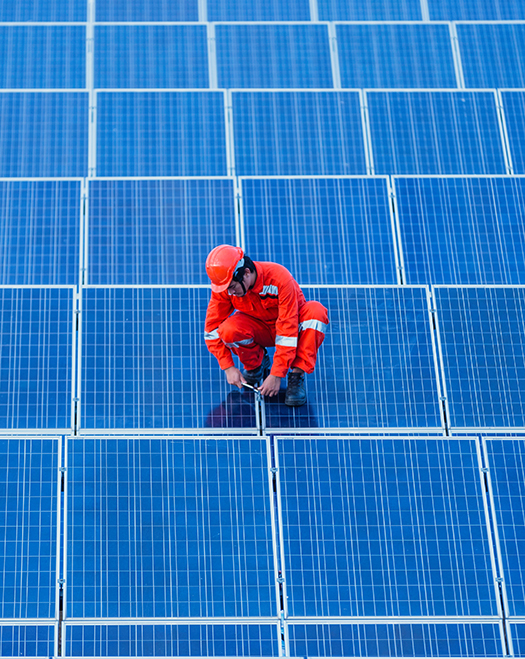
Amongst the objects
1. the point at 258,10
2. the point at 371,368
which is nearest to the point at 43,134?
the point at 258,10

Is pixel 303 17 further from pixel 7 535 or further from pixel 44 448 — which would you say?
pixel 7 535

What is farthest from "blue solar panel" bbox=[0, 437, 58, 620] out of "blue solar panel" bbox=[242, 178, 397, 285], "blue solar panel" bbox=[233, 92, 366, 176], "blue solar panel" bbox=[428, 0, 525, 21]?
"blue solar panel" bbox=[428, 0, 525, 21]

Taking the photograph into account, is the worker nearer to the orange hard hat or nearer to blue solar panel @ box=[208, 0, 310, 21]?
the orange hard hat

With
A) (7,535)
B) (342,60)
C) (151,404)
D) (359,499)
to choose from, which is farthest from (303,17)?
(7,535)

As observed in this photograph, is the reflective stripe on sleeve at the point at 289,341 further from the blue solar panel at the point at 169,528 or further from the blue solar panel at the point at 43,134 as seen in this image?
the blue solar panel at the point at 43,134

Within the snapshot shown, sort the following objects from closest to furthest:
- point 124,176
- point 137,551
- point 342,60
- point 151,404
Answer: point 137,551, point 151,404, point 124,176, point 342,60

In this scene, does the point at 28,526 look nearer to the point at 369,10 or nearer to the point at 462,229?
the point at 462,229
